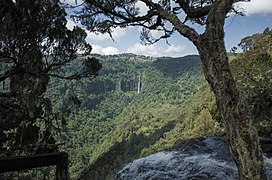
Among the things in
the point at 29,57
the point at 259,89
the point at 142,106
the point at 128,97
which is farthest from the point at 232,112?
the point at 128,97

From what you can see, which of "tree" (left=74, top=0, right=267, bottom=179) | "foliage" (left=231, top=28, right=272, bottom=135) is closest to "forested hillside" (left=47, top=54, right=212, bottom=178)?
"foliage" (left=231, top=28, right=272, bottom=135)

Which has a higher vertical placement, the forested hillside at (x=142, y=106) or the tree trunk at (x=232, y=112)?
the tree trunk at (x=232, y=112)

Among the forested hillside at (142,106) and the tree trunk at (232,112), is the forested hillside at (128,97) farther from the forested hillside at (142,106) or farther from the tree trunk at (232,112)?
the tree trunk at (232,112)

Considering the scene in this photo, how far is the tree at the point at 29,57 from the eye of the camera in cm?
420

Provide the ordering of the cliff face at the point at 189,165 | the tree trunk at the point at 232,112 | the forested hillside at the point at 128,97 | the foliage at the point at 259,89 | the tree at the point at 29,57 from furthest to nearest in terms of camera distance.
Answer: the forested hillside at the point at 128,97, the foliage at the point at 259,89, the tree at the point at 29,57, the cliff face at the point at 189,165, the tree trunk at the point at 232,112

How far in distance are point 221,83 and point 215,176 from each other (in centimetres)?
213

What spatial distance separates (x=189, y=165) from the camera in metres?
4.46

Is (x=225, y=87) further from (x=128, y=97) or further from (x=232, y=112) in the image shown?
(x=128, y=97)

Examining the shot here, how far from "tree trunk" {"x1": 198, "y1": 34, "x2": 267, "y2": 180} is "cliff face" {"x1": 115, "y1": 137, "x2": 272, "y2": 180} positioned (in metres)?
1.93

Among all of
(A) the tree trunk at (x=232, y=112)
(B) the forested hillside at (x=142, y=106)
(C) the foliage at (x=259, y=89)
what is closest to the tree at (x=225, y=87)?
(A) the tree trunk at (x=232, y=112)

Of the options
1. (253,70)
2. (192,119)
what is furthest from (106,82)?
(253,70)

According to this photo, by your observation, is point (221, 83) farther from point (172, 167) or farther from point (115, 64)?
point (115, 64)

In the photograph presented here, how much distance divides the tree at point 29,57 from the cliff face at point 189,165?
2.14 meters

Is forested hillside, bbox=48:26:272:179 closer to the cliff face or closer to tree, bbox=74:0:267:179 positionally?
the cliff face
